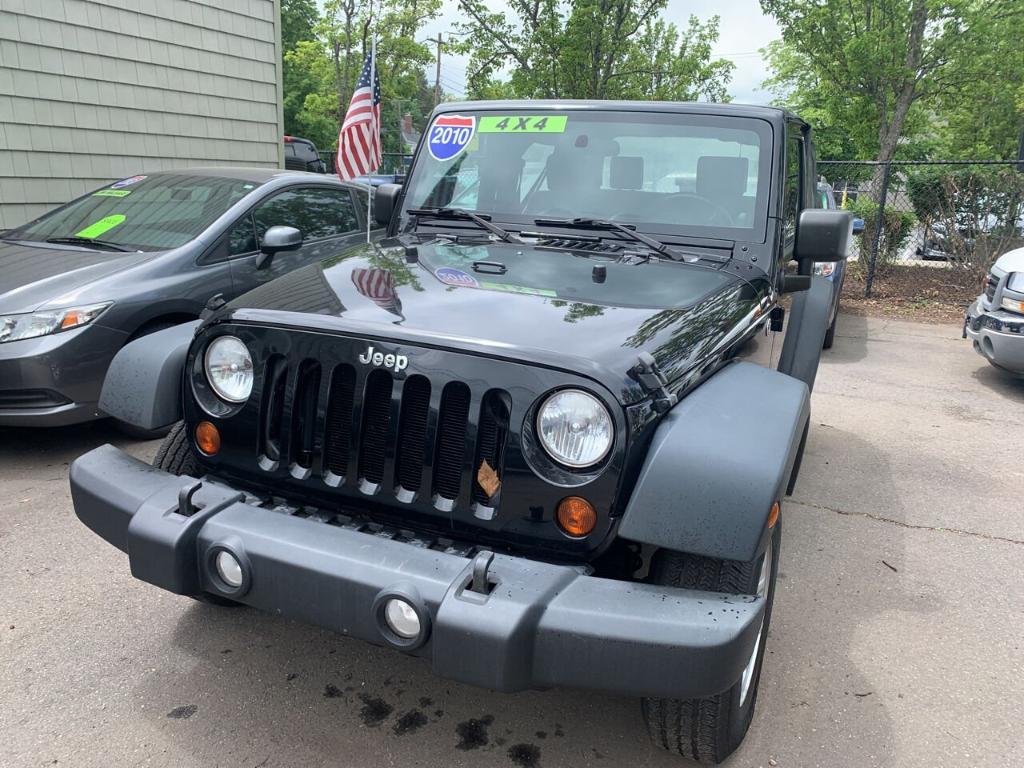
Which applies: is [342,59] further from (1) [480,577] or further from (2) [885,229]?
(1) [480,577]

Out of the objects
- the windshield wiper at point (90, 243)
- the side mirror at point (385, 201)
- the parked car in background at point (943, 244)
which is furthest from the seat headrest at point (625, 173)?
the parked car in background at point (943, 244)

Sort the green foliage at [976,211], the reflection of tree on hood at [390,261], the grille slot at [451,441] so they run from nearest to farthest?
1. the grille slot at [451,441]
2. the reflection of tree on hood at [390,261]
3. the green foliage at [976,211]

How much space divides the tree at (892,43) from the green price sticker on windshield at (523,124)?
11.0 metres

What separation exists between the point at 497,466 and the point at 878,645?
1813 mm

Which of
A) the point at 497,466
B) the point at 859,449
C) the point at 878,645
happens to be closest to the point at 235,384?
the point at 497,466

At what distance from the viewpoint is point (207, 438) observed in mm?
2498

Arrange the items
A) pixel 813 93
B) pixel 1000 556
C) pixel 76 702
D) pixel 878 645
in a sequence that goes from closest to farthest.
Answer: pixel 76 702
pixel 878 645
pixel 1000 556
pixel 813 93

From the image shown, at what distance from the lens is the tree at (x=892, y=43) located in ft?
40.3

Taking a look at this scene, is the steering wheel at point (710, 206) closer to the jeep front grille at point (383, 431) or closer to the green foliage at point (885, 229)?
the jeep front grille at point (383, 431)

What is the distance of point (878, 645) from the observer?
2.97m

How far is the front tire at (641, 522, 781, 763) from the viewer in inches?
79.7

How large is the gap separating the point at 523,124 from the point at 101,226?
3192mm

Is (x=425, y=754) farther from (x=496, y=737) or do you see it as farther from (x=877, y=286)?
(x=877, y=286)

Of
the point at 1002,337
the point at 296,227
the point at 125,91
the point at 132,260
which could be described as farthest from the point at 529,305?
the point at 125,91
